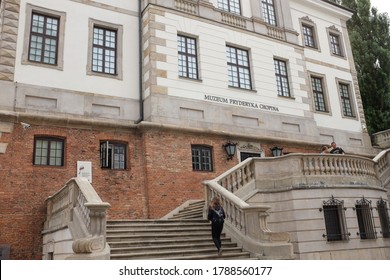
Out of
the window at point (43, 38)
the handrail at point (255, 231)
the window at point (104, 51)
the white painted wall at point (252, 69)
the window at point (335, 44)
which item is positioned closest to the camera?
the handrail at point (255, 231)

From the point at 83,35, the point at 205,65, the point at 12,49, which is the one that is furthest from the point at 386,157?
the point at 12,49

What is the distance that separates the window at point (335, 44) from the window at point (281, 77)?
636cm

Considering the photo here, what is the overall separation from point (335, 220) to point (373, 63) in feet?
65.3

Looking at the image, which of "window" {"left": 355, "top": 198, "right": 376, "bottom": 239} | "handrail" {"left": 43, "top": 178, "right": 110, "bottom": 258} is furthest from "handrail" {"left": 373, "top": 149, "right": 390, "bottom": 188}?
"handrail" {"left": 43, "top": 178, "right": 110, "bottom": 258}

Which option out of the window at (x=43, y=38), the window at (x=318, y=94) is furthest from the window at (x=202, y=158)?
the window at (x=318, y=94)

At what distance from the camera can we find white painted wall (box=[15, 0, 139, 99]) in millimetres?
15305

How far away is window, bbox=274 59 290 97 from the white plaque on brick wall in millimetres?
11357

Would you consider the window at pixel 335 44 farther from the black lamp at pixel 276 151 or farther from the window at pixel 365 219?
the window at pixel 365 219

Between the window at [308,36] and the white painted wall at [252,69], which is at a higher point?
the window at [308,36]

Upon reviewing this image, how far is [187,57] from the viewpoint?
18469mm

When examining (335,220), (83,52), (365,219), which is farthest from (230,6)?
(365,219)

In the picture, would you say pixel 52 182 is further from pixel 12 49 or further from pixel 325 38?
pixel 325 38

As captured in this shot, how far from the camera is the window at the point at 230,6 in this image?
2069cm

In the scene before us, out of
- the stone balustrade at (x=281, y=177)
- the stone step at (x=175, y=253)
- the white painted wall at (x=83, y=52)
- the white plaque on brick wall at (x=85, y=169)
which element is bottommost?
the stone step at (x=175, y=253)
